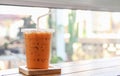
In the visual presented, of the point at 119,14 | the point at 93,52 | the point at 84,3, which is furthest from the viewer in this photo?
the point at 119,14

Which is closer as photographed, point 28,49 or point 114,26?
point 28,49

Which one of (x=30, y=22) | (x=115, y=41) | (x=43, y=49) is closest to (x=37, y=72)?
(x=43, y=49)

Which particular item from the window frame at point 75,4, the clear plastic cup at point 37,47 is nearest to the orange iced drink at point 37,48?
the clear plastic cup at point 37,47

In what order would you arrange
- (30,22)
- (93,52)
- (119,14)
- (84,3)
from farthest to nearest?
1. (119,14)
2. (93,52)
3. (84,3)
4. (30,22)

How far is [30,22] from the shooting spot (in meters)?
1.47

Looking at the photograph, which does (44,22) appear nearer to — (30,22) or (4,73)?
(30,22)

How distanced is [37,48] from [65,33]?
721 mm

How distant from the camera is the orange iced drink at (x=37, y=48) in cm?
106

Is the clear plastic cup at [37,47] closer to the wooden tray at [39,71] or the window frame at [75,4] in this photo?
the wooden tray at [39,71]

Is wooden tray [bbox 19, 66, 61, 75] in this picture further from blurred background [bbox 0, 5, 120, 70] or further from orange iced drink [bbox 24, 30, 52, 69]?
blurred background [bbox 0, 5, 120, 70]

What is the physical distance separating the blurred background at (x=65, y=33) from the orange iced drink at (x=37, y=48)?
348 mm

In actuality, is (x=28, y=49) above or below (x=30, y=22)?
below

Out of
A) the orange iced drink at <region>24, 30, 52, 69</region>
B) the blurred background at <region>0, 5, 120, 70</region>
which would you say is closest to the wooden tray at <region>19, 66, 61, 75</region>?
the orange iced drink at <region>24, 30, 52, 69</region>

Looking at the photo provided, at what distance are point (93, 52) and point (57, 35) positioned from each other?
1.20 ft
